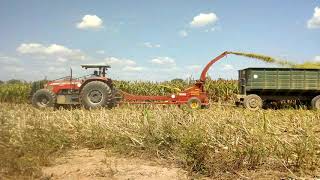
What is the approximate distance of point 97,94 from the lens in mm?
14438

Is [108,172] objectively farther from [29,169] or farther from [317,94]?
[317,94]

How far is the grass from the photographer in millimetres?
6059

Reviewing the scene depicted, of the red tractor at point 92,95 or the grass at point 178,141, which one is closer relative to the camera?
the grass at point 178,141

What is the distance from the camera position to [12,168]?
5.79 metres

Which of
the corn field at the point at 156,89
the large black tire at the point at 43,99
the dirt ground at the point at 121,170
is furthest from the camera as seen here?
the corn field at the point at 156,89

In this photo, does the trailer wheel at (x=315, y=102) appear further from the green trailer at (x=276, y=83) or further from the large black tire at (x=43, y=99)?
the large black tire at (x=43, y=99)

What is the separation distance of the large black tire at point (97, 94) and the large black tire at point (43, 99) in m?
1.10

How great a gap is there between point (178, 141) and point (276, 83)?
10805 millimetres

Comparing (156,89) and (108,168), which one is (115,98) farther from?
(108,168)

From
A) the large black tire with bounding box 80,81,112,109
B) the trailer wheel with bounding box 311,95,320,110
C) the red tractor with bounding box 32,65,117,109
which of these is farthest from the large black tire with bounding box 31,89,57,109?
the trailer wheel with bounding box 311,95,320,110

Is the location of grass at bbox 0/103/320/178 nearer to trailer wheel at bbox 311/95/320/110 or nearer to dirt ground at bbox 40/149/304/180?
dirt ground at bbox 40/149/304/180

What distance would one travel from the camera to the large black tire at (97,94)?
1431 cm

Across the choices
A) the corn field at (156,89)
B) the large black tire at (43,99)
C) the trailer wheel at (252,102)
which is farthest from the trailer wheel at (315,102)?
the large black tire at (43,99)

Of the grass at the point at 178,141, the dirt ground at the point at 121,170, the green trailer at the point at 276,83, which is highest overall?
the green trailer at the point at 276,83
